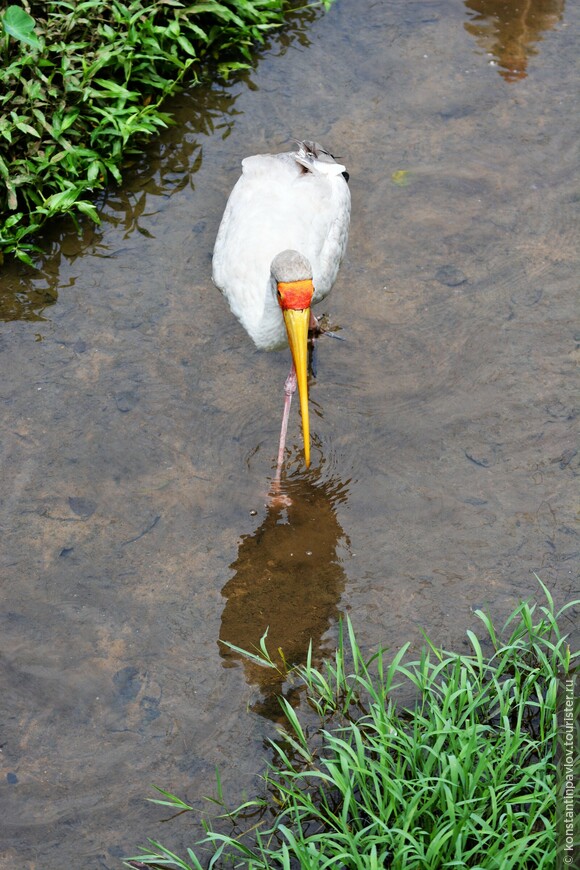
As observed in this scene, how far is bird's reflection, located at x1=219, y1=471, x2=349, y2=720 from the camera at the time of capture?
12.7 feet

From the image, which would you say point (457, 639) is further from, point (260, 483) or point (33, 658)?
point (33, 658)

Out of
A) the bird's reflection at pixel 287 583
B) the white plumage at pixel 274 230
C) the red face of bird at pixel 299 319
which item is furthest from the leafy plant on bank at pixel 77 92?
the bird's reflection at pixel 287 583

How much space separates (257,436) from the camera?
4.68 metres

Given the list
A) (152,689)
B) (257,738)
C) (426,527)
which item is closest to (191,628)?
(152,689)

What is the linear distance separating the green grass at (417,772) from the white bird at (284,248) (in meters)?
1.23

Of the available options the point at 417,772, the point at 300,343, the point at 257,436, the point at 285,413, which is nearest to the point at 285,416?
the point at 285,413

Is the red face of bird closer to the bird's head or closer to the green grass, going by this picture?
the bird's head

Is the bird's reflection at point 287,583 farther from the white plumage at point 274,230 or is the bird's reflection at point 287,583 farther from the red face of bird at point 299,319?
the white plumage at point 274,230

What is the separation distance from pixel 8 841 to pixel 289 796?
991 mm

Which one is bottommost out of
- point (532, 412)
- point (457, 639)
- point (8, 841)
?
point (8, 841)

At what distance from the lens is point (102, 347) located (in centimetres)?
502

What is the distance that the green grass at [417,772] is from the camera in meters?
2.96

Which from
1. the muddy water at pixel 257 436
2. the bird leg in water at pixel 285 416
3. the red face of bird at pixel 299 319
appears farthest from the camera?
the bird leg in water at pixel 285 416

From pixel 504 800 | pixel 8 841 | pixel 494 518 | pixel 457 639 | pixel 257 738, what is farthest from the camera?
pixel 494 518
